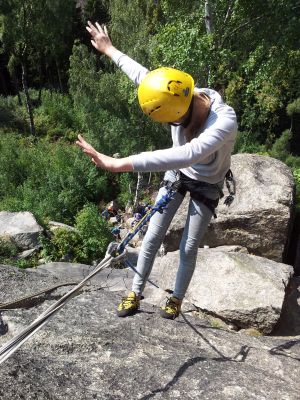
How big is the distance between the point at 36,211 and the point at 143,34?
246 inches

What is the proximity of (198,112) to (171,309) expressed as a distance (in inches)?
62.1

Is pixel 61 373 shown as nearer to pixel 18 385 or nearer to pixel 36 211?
pixel 18 385

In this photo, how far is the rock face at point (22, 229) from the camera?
9492 millimetres

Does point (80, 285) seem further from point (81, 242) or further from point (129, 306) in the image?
point (81, 242)

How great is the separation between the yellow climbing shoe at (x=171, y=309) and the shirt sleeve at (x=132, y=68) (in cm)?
169

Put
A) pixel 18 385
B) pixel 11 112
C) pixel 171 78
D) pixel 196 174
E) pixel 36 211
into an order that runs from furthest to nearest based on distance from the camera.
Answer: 1. pixel 11 112
2. pixel 36 211
3. pixel 196 174
4. pixel 171 78
5. pixel 18 385

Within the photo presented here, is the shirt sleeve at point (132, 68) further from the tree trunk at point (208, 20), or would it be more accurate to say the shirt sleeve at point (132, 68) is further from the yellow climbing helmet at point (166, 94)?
the tree trunk at point (208, 20)

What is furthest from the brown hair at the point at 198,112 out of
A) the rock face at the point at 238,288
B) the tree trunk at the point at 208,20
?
the tree trunk at the point at 208,20

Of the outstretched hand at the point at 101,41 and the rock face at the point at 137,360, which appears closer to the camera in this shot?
the rock face at the point at 137,360

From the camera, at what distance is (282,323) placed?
193 inches

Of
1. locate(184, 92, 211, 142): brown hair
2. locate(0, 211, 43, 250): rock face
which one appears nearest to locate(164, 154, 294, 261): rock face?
locate(184, 92, 211, 142): brown hair

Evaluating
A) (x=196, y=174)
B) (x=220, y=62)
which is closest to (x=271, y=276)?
(x=196, y=174)

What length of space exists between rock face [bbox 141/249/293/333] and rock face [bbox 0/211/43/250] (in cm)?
516

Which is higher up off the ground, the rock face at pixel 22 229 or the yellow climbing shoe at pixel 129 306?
the yellow climbing shoe at pixel 129 306
